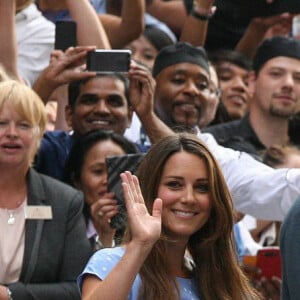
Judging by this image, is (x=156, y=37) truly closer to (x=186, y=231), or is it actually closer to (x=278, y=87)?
(x=278, y=87)

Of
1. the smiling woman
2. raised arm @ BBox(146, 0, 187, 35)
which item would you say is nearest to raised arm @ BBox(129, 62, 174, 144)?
the smiling woman

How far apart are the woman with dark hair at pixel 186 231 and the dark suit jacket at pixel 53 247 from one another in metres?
0.77

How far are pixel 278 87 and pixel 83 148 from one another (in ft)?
5.87

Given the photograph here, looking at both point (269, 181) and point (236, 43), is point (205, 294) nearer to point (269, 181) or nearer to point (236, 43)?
point (269, 181)

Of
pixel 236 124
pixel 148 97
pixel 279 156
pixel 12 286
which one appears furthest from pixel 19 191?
pixel 236 124

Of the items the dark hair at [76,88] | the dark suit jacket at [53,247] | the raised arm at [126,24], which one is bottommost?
the dark suit jacket at [53,247]

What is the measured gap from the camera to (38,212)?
5762mm

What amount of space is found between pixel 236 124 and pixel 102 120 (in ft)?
3.88

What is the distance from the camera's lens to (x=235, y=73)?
8.95m

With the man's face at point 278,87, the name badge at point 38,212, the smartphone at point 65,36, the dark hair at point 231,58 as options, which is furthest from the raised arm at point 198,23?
the name badge at point 38,212

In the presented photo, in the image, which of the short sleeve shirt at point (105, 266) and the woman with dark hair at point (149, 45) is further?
the woman with dark hair at point (149, 45)

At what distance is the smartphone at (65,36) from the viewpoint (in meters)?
6.78

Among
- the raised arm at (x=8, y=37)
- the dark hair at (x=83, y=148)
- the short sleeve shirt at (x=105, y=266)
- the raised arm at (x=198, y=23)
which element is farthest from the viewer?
the raised arm at (x=198, y=23)

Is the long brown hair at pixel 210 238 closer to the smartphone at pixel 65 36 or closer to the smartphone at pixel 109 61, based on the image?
the smartphone at pixel 109 61
